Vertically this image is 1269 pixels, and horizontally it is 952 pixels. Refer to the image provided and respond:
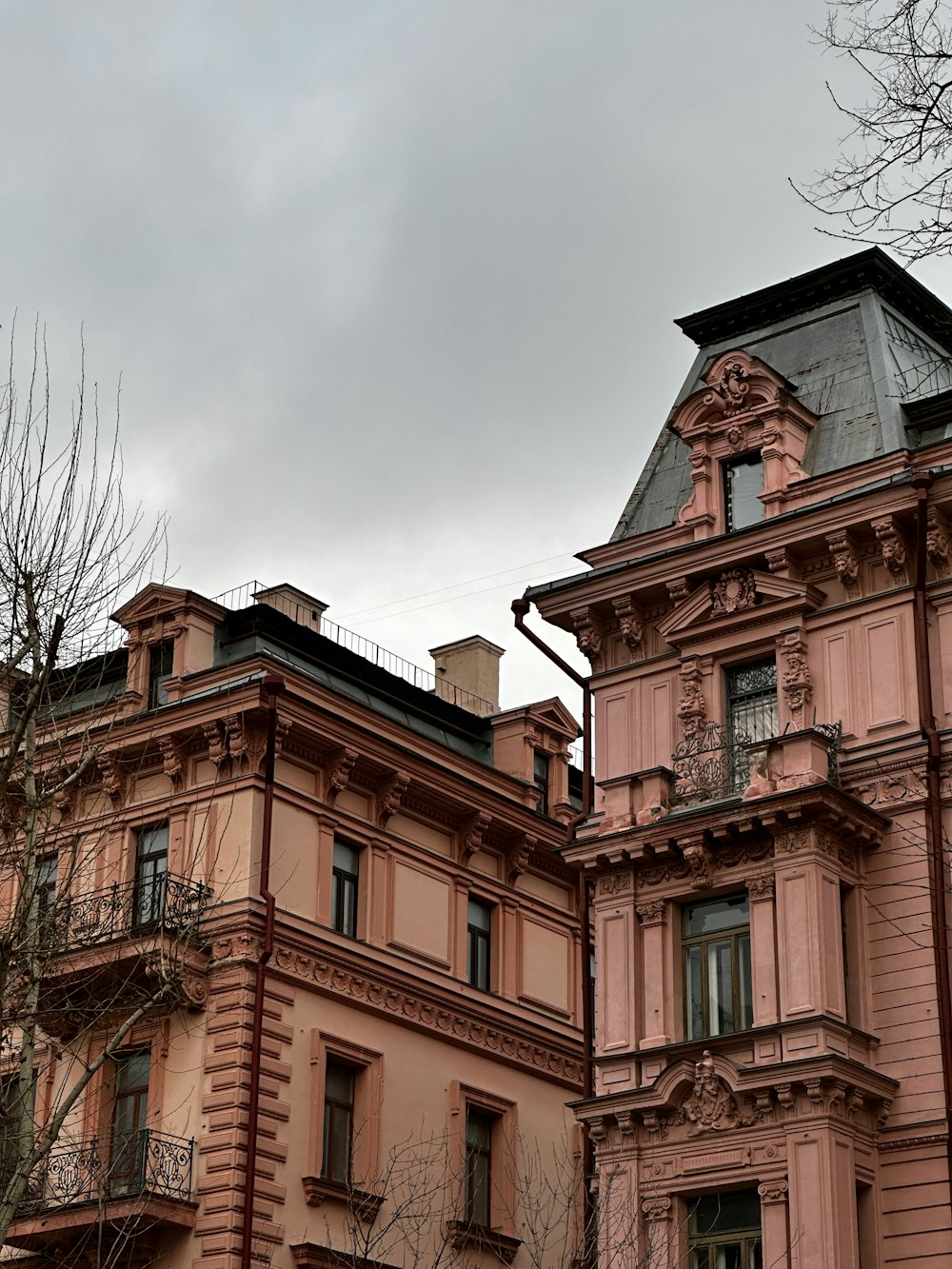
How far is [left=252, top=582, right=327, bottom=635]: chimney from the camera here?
135ft

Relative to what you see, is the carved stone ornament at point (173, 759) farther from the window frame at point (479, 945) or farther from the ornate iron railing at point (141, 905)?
the window frame at point (479, 945)

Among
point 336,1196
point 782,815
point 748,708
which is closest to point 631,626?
point 748,708

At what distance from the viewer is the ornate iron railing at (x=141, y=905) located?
3281cm

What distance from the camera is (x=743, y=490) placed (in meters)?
31.9

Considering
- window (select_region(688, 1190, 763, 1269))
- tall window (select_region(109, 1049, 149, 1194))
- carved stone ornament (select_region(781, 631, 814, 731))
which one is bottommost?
window (select_region(688, 1190, 763, 1269))

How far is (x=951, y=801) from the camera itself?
2798cm

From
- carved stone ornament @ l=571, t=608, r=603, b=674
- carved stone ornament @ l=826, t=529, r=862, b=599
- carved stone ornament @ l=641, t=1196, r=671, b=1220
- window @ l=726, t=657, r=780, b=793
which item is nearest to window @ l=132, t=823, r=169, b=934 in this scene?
carved stone ornament @ l=571, t=608, r=603, b=674

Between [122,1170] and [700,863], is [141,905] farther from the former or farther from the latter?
[700,863]

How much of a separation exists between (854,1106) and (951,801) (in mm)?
4389

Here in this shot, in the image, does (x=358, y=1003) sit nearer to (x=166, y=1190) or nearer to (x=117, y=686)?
(x=166, y=1190)

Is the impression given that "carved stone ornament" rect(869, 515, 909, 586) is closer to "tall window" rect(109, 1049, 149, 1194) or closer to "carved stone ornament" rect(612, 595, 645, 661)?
"carved stone ornament" rect(612, 595, 645, 661)

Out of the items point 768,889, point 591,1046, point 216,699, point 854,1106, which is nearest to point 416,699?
point 216,699

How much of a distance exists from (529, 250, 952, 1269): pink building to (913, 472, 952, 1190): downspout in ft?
0.16

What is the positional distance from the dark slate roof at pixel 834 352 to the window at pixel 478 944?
9170 millimetres
